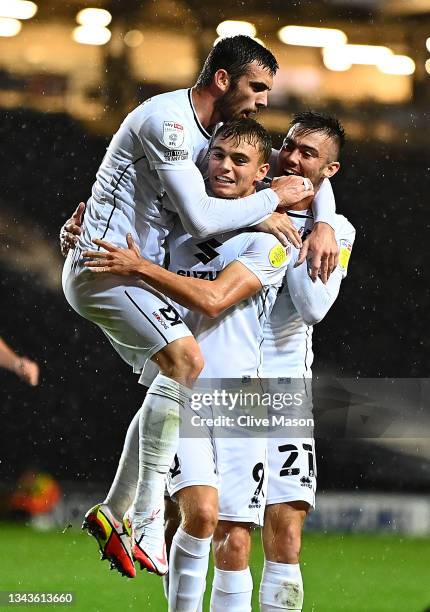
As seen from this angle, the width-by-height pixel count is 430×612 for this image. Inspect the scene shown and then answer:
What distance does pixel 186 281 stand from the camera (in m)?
3.29

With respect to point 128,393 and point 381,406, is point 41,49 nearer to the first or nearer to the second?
point 128,393

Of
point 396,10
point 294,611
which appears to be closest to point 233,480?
point 294,611

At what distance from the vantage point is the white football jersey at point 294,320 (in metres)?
3.57

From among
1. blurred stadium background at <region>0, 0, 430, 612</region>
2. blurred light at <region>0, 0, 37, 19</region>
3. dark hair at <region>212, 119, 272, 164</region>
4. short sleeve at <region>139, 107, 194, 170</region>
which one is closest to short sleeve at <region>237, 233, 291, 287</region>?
dark hair at <region>212, 119, 272, 164</region>

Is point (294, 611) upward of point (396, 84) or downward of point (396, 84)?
downward

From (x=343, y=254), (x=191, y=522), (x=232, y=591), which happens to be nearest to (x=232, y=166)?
(x=343, y=254)

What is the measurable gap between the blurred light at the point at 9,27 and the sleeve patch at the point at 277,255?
1.28 metres

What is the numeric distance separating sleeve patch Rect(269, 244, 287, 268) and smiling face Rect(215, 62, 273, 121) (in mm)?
401

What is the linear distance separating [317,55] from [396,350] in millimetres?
1131

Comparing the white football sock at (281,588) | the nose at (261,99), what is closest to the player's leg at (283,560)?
the white football sock at (281,588)

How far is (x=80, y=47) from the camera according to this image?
3936 mm

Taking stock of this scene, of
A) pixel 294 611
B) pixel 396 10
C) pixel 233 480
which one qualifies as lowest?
pixel 294 611

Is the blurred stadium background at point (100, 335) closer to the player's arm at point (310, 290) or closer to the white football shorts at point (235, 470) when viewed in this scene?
the player's arm at point (310, 290)

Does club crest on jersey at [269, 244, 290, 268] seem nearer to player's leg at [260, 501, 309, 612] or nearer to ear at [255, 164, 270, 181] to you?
ear at [255, 164, 270, 181]
